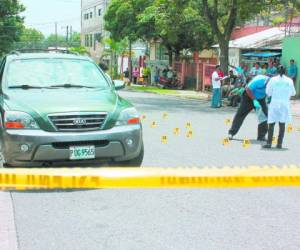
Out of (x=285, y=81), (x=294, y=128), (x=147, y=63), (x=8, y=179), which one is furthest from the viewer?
(x=147, y=63)

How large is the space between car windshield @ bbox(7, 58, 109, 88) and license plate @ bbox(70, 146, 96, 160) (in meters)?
1.37

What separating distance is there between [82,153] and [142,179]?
111 inches

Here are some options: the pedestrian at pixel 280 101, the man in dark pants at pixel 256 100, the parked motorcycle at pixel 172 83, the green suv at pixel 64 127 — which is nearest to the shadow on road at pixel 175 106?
the man in dark pants at pixel 256 100

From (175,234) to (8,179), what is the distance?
1.80 m

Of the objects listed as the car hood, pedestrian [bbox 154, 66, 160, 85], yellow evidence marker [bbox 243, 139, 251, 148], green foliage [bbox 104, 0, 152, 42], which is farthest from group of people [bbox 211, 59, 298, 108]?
green foliage [bbox 104, 0, 152, 42]

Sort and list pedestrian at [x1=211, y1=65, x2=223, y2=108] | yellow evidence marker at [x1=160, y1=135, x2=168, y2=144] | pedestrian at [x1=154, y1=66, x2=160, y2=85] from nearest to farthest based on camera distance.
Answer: yellow evidence marker at [x1=160, y1=135, x2=168, y2=144] → pedestrian at [x1=211, y1=65, x2=223, y2=108] → pedestrian at [x1=154, y1=66, x2=160, y2=85]

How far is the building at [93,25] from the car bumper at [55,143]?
61852 mm

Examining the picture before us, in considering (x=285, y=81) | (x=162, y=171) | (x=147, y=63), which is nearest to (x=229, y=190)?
(x=162, y=171)

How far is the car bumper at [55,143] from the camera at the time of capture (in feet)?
21.1

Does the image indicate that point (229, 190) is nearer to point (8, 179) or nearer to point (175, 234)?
point (175, 234)

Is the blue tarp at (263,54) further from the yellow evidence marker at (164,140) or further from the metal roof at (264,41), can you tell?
the yellow evidence marker at (164,140)

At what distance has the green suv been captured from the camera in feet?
21.3

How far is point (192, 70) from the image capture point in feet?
123

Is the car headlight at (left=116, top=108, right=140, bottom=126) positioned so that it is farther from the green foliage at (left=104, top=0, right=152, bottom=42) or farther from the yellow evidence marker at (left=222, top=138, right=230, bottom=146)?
the green foliage at (left=104, top=0, right=152, bottom=42)
